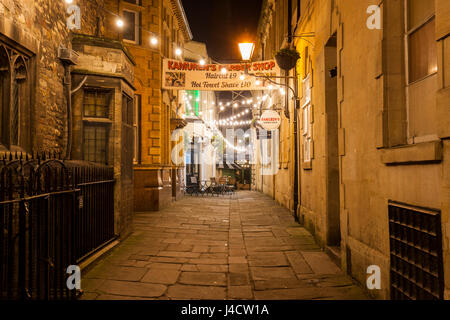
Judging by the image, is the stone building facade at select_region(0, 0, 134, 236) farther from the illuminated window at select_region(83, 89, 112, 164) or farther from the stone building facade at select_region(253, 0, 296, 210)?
the stone building facade at select_region(253, 0, 296, 210)

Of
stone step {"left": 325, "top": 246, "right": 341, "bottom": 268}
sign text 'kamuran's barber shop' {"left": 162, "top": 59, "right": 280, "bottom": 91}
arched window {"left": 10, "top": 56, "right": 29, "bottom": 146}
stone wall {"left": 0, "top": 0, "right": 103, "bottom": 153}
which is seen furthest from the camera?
sign text 'kamuran's barber shop' {"left": 162, "top": 59, "right": 280, "bottom": 91}

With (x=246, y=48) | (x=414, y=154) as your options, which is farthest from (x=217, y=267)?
(x=246, y=48)

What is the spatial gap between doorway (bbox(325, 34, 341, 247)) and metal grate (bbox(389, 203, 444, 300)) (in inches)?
106

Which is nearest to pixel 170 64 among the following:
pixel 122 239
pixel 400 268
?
pixel 122 239

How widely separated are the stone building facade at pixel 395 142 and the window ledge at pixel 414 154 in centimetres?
1

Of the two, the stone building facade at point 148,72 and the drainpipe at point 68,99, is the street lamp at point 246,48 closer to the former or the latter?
the stone building facade at point 148,72

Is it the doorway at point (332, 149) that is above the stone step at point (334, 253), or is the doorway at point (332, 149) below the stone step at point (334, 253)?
above

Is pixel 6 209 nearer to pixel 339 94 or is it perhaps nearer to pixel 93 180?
pixel 93 180

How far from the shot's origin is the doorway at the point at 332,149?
6.44m

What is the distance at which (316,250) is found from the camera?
6.65m

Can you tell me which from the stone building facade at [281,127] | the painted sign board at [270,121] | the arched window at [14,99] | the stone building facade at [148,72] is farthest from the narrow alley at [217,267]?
the stone building facade at [148,72]

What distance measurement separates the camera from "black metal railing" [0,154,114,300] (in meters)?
3.31

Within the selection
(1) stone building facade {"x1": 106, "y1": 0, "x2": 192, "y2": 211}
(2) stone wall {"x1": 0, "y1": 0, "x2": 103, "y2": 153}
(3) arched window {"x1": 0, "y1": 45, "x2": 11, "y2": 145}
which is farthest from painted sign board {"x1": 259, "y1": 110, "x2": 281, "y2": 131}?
(3) arched window {"x1": 0, "y1": 45, "x2": 11, "y2": 145}

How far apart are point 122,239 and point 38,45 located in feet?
14.3
